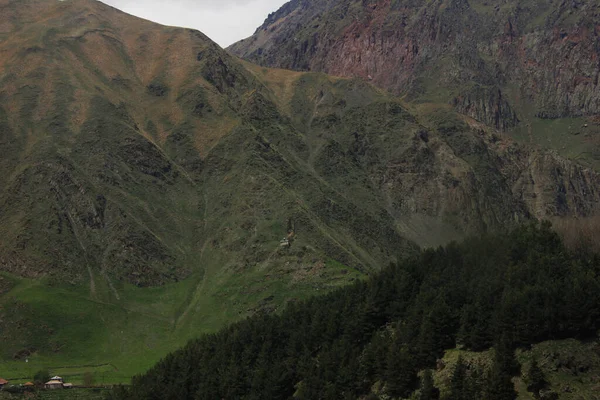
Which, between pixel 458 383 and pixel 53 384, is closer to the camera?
pixel 458 383

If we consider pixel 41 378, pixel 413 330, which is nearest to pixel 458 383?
pixel 413 330

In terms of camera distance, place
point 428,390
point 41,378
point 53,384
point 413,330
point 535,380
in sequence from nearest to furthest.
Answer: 1. point 535,380
2. point 428,390
3. point 413,330
4. point 53,384
5. point 41,378

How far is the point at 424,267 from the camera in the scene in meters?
150

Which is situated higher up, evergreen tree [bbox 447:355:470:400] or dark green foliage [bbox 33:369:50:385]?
evergreen tree [bbox 447:355:470:400]

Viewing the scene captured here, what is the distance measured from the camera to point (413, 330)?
120 metres

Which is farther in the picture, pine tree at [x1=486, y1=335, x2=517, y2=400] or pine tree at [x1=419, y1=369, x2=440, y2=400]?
pine tree at [x1=419, y1=369, x2=440, y2=400]

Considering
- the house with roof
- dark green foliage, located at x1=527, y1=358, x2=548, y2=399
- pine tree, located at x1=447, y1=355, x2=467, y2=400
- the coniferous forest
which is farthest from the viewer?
the house with roof

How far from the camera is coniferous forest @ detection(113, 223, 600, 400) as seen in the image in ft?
344

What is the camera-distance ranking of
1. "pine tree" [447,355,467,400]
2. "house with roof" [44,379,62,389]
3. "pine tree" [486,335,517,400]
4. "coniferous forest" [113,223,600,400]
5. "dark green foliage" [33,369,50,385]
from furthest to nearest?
"house with roof" [44,379,62,389] < "dark green foliage" [33,369,50,385] < "coniferous forest" [113,223,600,400] < "pine tree" [447,355,467,400] < "pine tree" [486,335,517,400]

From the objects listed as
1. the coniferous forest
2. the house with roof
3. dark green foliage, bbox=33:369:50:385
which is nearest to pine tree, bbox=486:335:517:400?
the coniferous forest

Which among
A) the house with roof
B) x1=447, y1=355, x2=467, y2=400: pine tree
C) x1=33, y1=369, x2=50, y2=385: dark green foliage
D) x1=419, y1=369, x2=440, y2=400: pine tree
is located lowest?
the house with roof

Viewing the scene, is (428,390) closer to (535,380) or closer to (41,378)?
(535,380)

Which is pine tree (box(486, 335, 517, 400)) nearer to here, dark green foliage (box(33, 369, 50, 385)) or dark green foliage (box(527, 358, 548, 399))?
dark green foliage (box(527, 358, 548, 399))

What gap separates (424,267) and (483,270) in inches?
626
